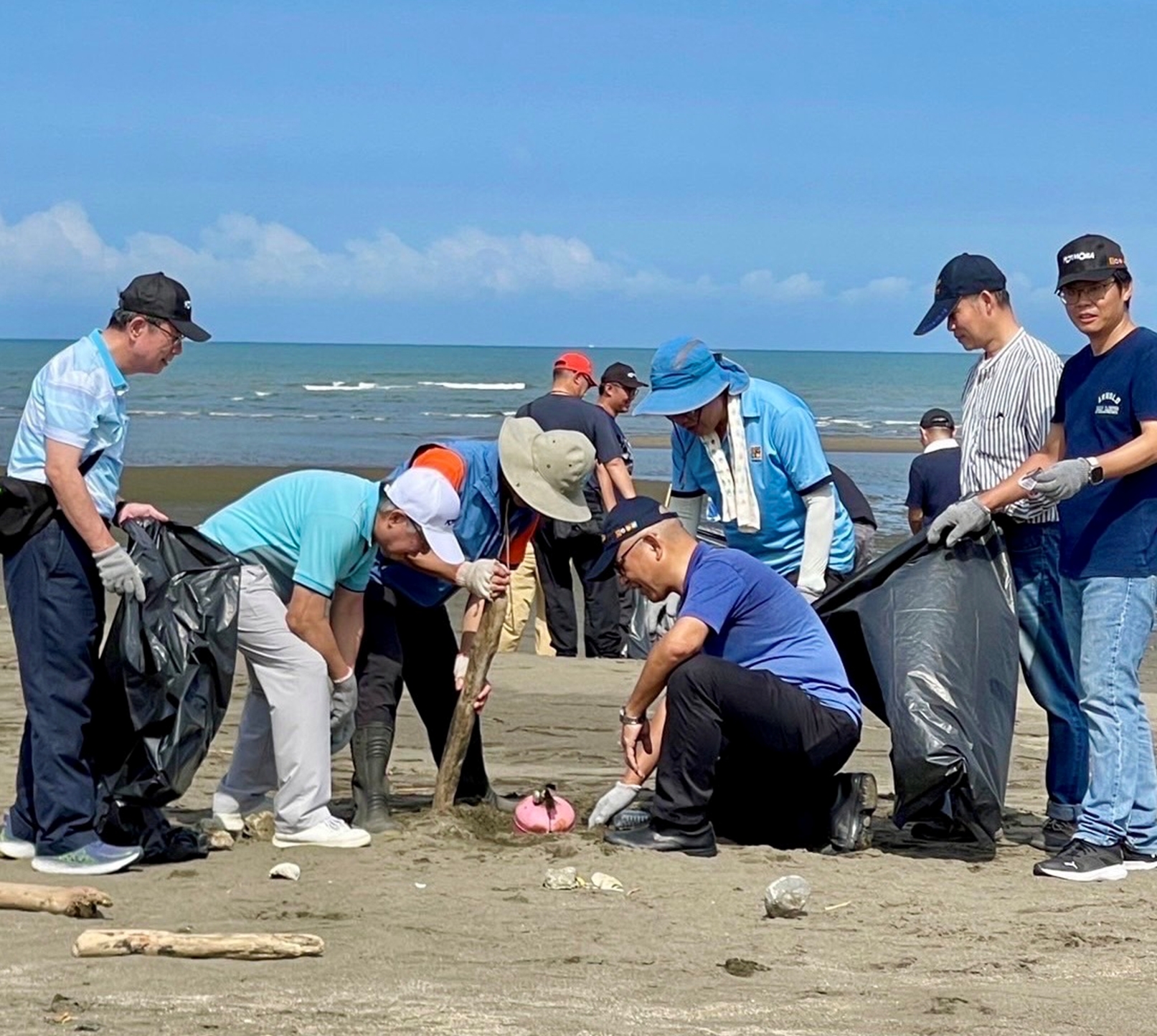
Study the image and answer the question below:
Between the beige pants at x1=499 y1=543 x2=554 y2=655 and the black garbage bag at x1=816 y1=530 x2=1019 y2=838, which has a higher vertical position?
the black garbage bag at x1=816 y1=530 x2=1019 y2=838

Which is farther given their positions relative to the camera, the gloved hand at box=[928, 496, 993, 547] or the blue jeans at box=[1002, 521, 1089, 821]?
the blue jeans at box=[1002, 521, 1089, 821]

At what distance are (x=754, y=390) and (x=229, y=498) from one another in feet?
54.3

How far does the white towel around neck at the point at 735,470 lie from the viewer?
632 centimetres

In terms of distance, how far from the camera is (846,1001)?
14.3ft

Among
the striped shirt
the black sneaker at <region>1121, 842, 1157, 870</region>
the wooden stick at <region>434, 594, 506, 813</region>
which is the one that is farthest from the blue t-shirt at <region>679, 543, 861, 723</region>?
the black sneaker at <region>1121, 842, 1157, 870</region>

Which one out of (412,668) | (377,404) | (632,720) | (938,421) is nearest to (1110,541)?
(632,720)

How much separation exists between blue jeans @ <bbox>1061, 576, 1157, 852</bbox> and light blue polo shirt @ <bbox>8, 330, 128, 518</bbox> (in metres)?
3.02

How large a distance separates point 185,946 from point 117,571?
3.97ft

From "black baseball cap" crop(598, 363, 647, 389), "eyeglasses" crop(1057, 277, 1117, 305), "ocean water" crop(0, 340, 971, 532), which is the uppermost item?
"eyeglasses" crop(1057, 277, 1117, 305)

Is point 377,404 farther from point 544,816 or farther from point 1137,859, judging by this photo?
point 1137,859

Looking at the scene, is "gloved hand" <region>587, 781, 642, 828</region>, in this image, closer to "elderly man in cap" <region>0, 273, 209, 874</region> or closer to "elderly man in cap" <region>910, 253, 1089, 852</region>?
"elderly man in cap" <region>910, 253, 1089, 852</region>

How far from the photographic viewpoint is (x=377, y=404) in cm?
4984

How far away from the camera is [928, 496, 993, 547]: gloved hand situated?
6.07 m

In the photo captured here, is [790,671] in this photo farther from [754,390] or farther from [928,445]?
[928,445]
